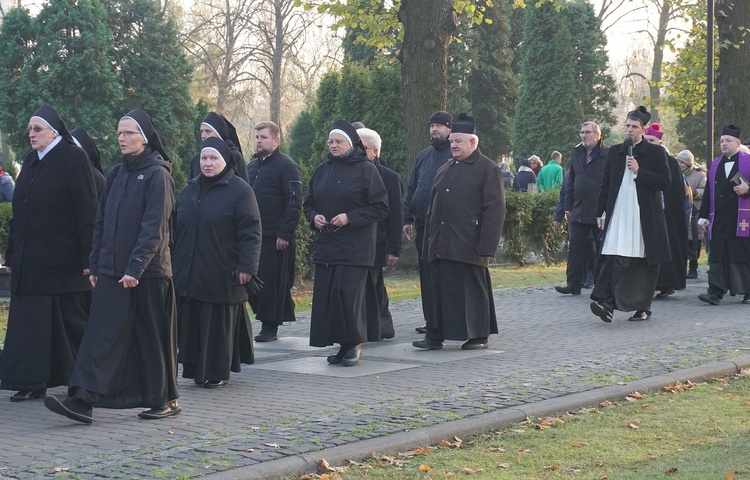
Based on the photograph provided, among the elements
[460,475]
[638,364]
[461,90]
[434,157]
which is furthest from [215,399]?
[461,90]

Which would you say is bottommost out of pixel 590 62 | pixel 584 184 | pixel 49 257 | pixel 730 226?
pixel 49 257

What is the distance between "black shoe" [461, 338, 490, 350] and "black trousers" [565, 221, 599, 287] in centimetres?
500

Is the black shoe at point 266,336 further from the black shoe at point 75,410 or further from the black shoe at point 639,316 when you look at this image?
the black shoe at point 75,410

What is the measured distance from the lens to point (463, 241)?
436 inches

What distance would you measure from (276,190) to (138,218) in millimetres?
4017

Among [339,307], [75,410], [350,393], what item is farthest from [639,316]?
[75,410]

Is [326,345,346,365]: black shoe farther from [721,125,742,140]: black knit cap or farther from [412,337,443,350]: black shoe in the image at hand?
[721,125,742,140]: black knit cap

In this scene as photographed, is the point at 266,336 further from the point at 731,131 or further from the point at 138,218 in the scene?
the point at 731,131

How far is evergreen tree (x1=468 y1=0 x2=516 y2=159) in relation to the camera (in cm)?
5172

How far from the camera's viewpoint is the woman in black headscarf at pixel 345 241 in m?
10.3

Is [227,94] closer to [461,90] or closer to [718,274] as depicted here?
[461,90]

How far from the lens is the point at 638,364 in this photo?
1005cm

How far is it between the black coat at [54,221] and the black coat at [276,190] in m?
3.00

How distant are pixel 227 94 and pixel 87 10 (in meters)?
13.8
